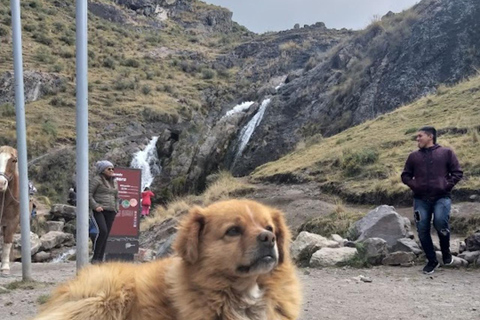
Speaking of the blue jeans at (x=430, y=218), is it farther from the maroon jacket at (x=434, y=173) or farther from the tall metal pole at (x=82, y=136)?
the tall metal pole at (x=82, y=136)

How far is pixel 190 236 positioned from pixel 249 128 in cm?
2874

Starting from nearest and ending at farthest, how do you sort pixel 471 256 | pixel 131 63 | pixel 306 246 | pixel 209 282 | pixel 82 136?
pixel 209 282
pixel 82 136
pixel 471 256
pixel 306 246
pixel 131 63

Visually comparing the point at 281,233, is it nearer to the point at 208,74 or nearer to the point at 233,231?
the point at 233,231

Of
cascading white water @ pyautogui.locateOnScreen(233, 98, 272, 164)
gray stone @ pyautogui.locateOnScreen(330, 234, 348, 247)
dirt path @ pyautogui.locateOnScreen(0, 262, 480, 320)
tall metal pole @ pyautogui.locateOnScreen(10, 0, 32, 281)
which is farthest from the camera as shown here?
cascading white water @ pyautogui.locateOnScreen(233, 98, 272, 164)

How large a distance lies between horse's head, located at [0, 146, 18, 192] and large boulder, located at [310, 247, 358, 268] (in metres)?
5.32

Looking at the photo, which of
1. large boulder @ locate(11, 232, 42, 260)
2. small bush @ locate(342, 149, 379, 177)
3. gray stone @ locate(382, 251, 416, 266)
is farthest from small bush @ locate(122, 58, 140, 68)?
gray stone @ locate(382, 251, 416, 266)

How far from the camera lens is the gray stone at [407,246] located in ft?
31.8

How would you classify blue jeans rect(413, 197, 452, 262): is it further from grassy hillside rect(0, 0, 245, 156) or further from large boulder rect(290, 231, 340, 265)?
grassy hillside rect(0, 0, 245, 156)

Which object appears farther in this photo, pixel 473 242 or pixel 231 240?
pixel 473 242

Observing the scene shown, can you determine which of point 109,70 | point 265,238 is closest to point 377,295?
point 265,238

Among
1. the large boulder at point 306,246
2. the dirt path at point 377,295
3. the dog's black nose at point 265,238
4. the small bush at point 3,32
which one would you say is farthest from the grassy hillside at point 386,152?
the small bush at point 3,32

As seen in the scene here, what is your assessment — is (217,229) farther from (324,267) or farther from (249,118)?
(249,118)

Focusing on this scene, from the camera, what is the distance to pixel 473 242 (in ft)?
30.0

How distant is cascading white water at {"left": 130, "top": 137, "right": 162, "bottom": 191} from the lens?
37.5 meters
